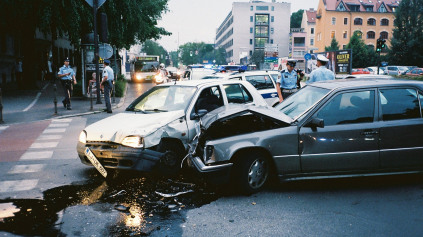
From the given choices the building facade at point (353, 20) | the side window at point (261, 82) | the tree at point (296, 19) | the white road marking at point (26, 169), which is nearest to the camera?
the white road marking at point (26, 169)

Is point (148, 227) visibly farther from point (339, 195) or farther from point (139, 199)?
point (339, 195)

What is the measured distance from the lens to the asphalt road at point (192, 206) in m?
4.11

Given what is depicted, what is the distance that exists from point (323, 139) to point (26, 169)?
4942mm

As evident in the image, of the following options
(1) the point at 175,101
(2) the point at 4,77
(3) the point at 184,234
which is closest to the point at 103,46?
(1) the point at 175,101

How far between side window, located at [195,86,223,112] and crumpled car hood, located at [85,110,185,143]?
0.49m

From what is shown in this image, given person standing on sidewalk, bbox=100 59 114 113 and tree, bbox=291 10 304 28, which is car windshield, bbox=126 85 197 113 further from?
tree, bbox=291 10 304 28

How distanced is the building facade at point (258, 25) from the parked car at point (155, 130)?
360 feet

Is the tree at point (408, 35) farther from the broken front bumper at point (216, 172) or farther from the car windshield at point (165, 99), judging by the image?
the broken front bumper at point (216, 172)

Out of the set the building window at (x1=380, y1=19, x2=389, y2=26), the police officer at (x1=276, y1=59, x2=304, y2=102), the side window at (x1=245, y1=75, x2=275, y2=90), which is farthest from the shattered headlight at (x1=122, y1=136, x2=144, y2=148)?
the building window at (x1=380, y1=19, x2=389, y2=26)

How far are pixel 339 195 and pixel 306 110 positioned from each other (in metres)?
1.22

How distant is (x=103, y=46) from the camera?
17531mm

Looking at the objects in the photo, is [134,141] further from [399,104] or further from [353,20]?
[353,20]

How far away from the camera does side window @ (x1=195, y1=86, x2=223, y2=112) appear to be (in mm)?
6656

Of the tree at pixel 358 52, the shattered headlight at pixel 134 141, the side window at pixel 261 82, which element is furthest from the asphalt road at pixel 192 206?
the tree at pixel 358 52
